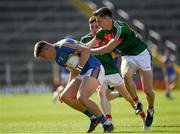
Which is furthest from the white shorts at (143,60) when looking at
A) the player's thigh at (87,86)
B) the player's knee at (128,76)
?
the player's thigh at (87,86)

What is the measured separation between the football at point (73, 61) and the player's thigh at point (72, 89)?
51 cm

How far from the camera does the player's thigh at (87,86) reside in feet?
43.5

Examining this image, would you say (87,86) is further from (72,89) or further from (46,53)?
(46,53)

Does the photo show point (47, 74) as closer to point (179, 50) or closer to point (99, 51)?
point (179, 50)

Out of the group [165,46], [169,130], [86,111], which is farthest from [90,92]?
[165,46]

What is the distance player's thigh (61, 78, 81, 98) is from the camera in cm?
1345

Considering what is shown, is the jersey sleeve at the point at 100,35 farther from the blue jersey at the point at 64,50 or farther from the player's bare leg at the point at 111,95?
the player's bare leg at the point at 111,95

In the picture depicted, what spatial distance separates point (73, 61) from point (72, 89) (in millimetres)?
671

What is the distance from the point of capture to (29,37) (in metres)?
48.3

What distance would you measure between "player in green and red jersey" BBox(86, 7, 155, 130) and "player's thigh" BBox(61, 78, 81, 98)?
0.71m

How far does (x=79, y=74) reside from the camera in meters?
13.5

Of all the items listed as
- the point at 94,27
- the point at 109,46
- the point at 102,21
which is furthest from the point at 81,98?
the point at 94,27

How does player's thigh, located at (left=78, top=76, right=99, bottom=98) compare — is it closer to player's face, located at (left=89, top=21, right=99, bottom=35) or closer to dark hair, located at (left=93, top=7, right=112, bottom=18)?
dark hair, located at (left=93, top=7, right=112, bottom=18)

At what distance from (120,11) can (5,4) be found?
8135mm
